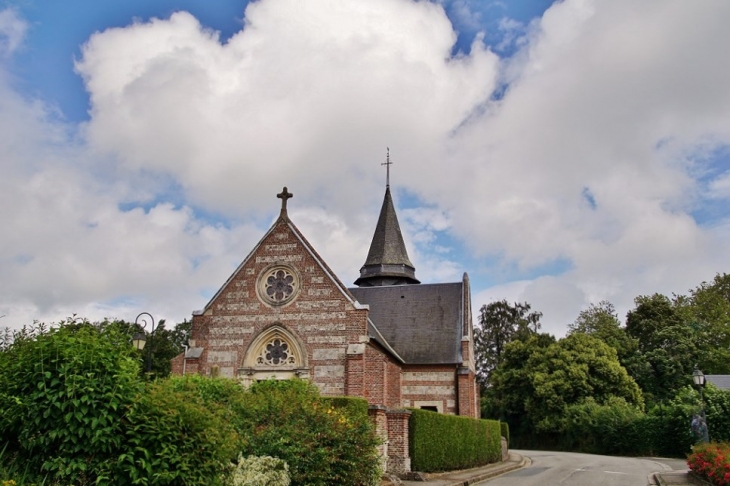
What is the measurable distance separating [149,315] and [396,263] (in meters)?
20.5

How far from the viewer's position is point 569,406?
49906 millimetres

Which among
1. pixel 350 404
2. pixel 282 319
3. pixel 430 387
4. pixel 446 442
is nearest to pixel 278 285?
pixel 282 319

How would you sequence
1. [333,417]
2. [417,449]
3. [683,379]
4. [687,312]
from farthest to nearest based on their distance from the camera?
[687,312], [683,379], [417,449], [333,417]

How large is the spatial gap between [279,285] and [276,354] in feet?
9.13

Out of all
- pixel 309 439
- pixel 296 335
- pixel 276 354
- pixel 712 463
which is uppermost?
pixel 296 335

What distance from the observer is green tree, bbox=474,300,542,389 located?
69438 mm

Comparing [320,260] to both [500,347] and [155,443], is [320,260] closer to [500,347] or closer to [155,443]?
[155,443]

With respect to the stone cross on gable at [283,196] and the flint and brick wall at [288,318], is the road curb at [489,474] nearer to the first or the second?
the flint and brick wall at [288,318]

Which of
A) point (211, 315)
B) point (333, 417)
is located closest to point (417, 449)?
point (333, 417)

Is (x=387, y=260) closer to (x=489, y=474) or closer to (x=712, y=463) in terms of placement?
(x=489, y=474)

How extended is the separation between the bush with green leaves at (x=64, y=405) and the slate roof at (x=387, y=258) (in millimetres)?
32270

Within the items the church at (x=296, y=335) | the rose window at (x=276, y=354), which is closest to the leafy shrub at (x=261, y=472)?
the church at (x=296, y=335)

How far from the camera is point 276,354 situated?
77.9 ft

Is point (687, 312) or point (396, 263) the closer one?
point (396, 263)
